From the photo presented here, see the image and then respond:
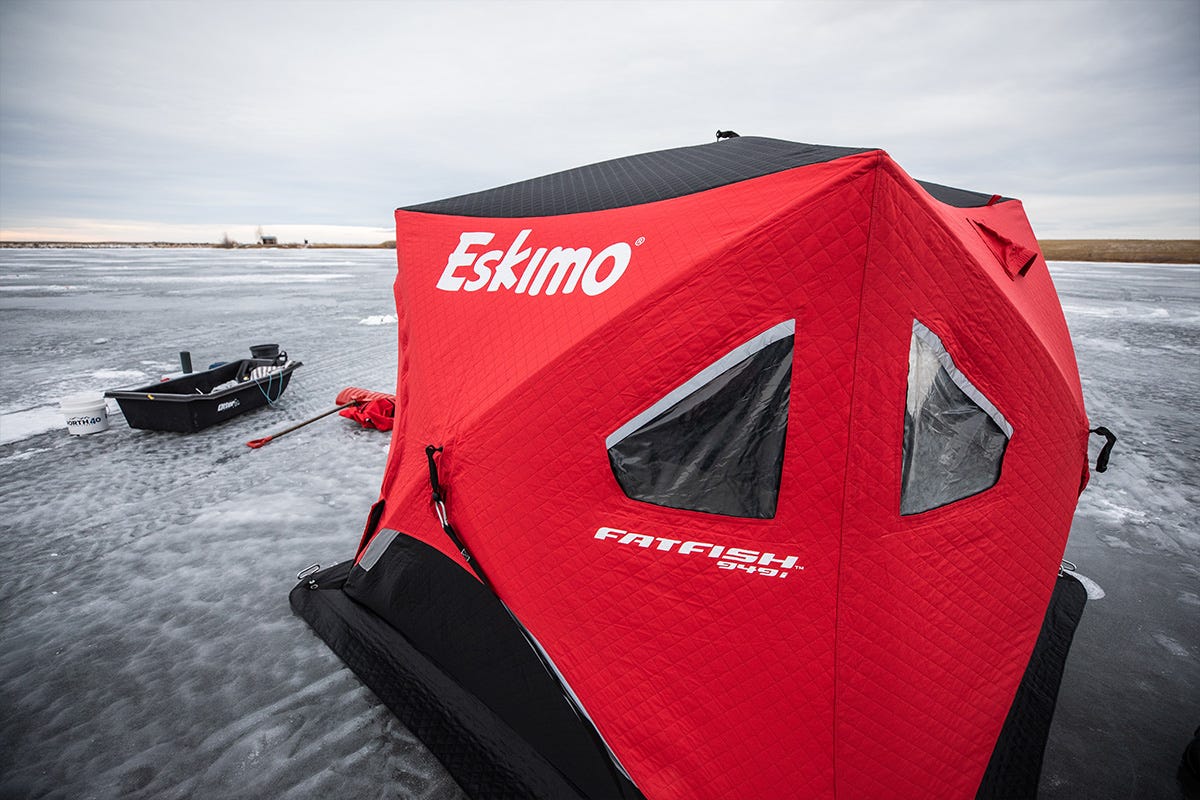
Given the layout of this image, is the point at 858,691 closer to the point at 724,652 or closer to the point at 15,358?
the point at 724,652

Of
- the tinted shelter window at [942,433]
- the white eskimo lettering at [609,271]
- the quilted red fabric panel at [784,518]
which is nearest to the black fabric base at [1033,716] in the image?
the quilted red fabric panel at [784,518]

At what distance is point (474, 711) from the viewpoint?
2.31 metres

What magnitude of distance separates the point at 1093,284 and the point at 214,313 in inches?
1225

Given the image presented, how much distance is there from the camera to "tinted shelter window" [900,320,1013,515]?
175 centimetres

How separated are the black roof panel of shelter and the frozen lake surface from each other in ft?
7.66

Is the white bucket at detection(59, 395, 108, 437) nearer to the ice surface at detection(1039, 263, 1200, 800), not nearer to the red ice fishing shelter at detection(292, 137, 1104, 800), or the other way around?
the red ice fishing shelter at detection(292, 137, 1104, 800)

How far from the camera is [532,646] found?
2.09 metres

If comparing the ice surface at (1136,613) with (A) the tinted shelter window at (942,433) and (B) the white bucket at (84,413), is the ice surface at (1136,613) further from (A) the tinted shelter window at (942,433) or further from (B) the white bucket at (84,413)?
(B) the white bucket at (84,413)

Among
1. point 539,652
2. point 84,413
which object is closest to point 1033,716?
point 539,652

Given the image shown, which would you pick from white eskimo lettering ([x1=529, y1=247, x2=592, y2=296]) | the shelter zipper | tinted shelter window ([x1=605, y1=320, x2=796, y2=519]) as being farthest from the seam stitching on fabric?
white eskimo lettering ([x1=529, y1=247, x2=592, y2=296])

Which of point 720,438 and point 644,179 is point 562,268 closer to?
point 644,179

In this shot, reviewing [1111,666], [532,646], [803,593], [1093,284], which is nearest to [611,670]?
[532,646]

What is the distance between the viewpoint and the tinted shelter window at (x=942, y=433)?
5.73 ft

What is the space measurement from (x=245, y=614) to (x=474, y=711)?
1479 millimetres
